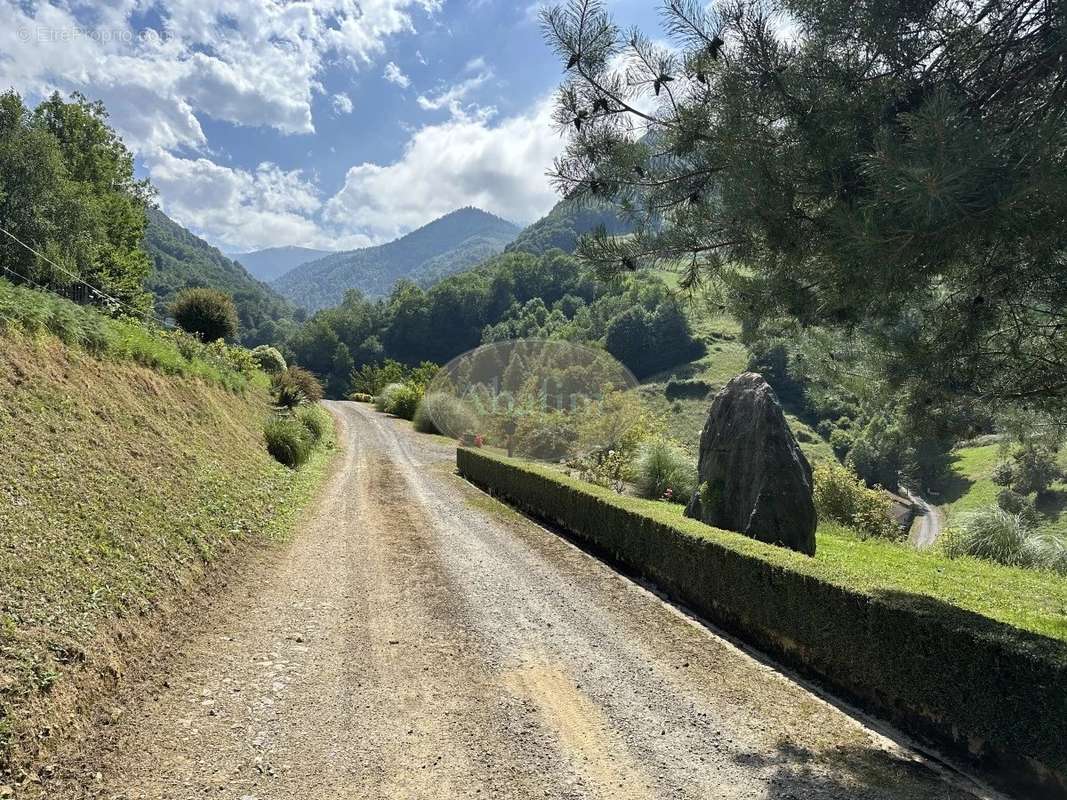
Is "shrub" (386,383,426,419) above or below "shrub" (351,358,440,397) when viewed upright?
below

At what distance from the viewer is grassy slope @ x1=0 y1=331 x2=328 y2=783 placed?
3.89m

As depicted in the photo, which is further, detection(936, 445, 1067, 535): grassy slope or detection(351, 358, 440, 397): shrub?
detection(936, 445, 1067, 535): grassy slope

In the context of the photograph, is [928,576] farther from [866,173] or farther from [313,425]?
[313,425]

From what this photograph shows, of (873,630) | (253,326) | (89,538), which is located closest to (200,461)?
(89,538)

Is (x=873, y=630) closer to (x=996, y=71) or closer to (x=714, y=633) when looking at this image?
(x=714, y=633)

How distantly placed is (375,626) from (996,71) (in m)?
6.19

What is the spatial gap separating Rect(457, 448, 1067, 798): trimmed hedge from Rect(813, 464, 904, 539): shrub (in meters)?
7.99

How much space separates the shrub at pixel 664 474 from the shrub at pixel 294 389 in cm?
1454

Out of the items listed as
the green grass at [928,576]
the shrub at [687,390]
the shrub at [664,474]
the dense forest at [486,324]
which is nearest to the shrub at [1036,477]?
the shrub at [664,474]

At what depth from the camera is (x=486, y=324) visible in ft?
309

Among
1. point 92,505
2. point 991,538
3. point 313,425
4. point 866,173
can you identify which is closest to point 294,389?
point 313,425

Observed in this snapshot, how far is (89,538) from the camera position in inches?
207

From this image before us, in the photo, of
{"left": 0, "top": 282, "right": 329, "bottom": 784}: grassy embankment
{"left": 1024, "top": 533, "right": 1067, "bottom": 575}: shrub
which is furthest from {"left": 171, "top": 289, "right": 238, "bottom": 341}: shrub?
{"left": 1024, "top": 533, "right": 1067, "bottom": 575}: shrub

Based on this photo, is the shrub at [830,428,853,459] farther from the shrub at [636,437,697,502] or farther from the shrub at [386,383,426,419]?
the shrub at [636,437,697,502]
